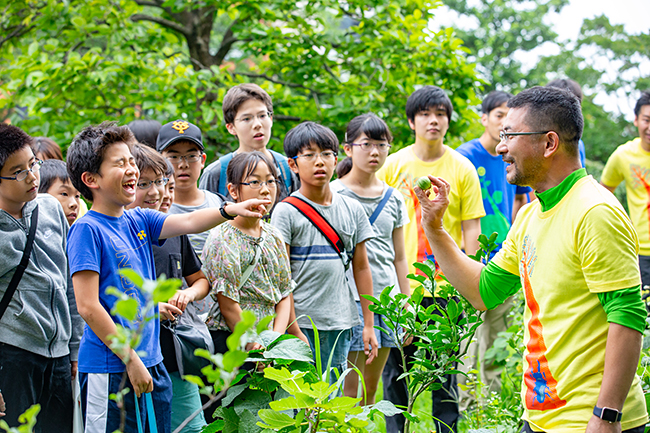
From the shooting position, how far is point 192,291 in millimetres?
2535

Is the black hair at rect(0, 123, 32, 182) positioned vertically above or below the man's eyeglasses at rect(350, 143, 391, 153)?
below

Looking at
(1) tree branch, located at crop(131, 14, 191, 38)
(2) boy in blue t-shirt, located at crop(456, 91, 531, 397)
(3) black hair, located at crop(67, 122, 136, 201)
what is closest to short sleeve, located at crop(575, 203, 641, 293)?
(3) black hair, located at crop(67, 122, 136, 201)

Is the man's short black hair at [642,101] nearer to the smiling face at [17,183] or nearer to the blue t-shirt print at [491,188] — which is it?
the blue t-shirt print at [491,188]

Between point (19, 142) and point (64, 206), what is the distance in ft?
2.50

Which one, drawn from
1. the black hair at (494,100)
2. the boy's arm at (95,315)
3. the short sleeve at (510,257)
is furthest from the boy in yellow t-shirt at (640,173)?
the boy's arm at (95,315)

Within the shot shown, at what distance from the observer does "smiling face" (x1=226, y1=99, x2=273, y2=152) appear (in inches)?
141

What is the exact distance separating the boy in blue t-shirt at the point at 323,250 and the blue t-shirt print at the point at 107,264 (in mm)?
898

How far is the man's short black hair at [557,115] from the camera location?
1884mm

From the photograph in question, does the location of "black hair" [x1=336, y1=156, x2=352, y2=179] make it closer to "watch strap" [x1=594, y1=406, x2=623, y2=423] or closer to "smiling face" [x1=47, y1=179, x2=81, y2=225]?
A: "smiling face" [x1=47, y1=179, x2=81, y2=225]

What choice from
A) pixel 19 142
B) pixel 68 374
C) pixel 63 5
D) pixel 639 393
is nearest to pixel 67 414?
pixel 68 374

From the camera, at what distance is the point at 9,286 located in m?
2.43

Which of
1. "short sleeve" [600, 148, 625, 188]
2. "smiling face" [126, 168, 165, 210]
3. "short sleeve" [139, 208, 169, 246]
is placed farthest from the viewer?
"short sleeve" [600, 148, 625, 188]

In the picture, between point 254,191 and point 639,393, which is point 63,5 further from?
point 639,393

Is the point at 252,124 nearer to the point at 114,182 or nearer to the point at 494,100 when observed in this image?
the point at 114,182
